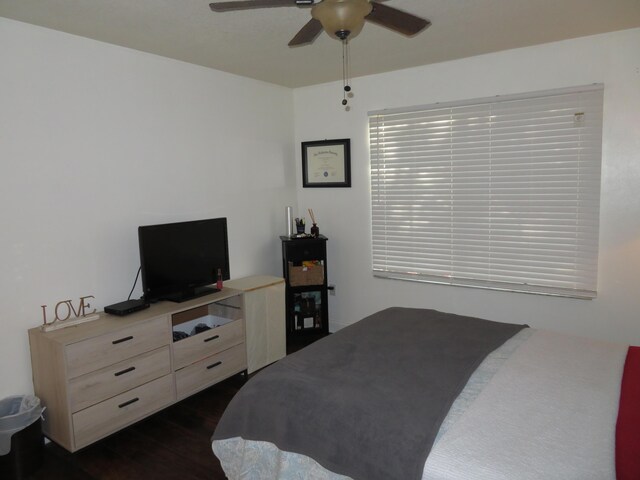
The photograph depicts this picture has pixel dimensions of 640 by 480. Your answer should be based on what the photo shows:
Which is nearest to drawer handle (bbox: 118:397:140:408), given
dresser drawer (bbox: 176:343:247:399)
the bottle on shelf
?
dresser drawer (bbox: 176:343:247:399)

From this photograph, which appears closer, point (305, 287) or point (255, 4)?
point (255, 4)

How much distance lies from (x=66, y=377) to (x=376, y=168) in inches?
113

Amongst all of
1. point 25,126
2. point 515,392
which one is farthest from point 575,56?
point 25,126

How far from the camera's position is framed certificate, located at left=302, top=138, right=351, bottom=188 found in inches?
168

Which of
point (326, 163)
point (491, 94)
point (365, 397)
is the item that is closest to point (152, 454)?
point (365, 397)

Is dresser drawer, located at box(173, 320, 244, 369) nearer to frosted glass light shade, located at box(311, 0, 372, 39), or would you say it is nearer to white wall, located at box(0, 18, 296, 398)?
white wall, located at box(0, 18, 296, 398)

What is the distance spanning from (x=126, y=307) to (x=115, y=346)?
0.31m

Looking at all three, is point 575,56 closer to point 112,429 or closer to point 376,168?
point 376,168

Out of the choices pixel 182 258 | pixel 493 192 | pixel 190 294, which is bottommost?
pixel 190 294

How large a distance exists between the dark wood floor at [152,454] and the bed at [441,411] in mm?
539

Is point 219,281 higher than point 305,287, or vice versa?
point 219,281

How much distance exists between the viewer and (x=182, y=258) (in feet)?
10.6

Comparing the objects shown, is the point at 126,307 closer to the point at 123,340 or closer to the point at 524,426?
the point at 123,340

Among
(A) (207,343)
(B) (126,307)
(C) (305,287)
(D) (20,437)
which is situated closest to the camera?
(D) (20,437)
